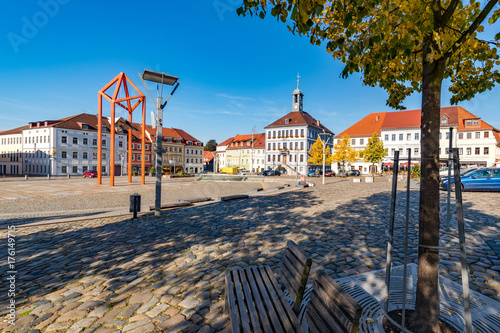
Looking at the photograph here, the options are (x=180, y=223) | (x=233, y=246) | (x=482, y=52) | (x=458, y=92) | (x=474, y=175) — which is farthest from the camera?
(x=474, y=175)

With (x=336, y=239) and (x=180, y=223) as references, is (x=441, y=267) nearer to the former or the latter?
(x=336, y=239)

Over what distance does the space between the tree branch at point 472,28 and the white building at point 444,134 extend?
5408 cm

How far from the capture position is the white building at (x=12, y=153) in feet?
203

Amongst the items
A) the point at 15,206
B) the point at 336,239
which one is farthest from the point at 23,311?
the point at 15,206

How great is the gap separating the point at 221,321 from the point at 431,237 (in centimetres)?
272

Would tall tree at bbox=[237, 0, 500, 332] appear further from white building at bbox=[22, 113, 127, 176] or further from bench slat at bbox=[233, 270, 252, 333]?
white building at bbox=[22, 113, 127, 176]

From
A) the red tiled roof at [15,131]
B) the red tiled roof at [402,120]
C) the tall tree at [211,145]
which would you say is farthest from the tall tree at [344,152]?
the tall tree at [211,145]

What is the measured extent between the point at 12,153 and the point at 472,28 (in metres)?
88.0

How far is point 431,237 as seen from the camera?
285 cm

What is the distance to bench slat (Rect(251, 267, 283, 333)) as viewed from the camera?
238 cm

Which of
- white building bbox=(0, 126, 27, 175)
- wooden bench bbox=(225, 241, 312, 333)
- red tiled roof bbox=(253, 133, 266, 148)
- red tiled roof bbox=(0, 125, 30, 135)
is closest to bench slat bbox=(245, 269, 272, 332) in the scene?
wooden bench bbox=(225, 241, 312, 333)

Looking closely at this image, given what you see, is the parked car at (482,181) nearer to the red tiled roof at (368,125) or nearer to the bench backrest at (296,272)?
the bench backrest at (296,272)

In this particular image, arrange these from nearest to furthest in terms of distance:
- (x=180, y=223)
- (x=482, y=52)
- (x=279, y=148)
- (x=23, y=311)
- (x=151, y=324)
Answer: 1. (x=151, y=324)
2. (x=23, y=311)
3. (x=482, y=52)
4. (x=180, y=223)
5. (x=279, y=148)

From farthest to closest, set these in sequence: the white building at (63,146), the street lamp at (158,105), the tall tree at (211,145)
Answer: the tall tree at (211,145) < the white building at (63,146) < the street lamp at (158,105)
